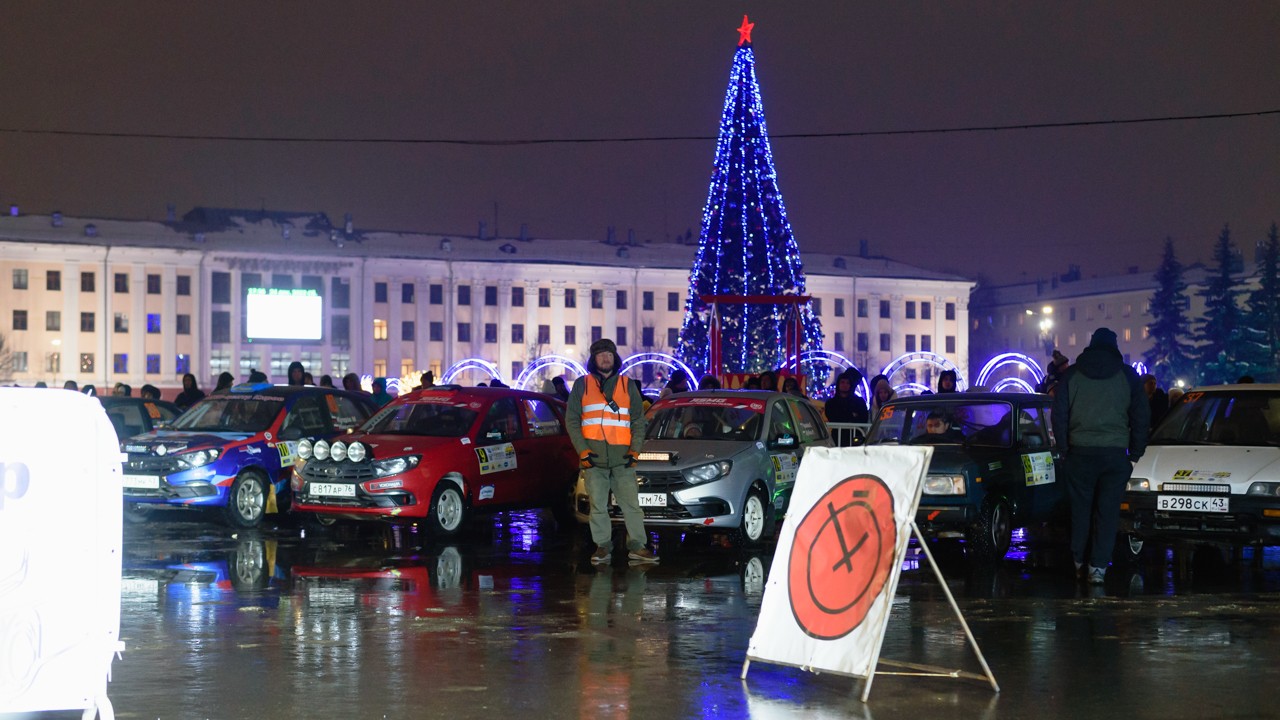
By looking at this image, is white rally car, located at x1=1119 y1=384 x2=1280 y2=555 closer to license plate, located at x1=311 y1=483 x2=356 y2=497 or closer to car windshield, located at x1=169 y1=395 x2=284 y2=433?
license plate, located at x1=311 y1=483 x2=356 y2=497

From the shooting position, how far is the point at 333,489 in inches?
623

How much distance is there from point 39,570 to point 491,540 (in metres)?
10.1

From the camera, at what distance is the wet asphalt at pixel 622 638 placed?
7.47 metres

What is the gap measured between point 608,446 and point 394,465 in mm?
2967

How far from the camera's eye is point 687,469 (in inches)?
577

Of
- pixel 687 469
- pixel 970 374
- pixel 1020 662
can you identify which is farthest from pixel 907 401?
pixel 970 374

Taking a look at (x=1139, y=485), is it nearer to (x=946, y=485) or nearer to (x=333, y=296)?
(x=946, y=485)

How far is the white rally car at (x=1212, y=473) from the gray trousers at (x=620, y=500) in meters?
4.08

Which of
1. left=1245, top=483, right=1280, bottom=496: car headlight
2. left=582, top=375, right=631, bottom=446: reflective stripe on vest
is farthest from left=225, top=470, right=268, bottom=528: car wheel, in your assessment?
left=1245, top=483, right=1280, bottom=496: car headlight

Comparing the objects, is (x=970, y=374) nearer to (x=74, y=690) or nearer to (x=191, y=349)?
(x=191, y=349)

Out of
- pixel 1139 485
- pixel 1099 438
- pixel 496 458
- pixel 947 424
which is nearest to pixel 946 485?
pixel 947 424

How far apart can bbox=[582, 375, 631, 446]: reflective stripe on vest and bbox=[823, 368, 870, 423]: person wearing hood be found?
6587 mm

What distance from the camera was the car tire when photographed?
46.0ft

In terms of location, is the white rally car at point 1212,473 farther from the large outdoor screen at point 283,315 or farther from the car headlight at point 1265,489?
the large outdoor screen at point 283,315
